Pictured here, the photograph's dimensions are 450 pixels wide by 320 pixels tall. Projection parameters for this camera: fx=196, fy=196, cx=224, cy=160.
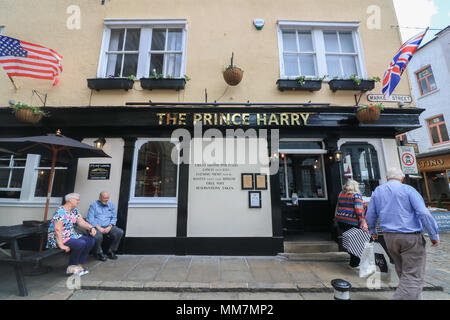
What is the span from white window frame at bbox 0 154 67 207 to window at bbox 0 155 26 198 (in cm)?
22

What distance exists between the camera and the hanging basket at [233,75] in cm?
549

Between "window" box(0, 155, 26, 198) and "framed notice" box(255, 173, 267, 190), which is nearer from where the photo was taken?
"framed notice" box(255, 173, 267, 190)

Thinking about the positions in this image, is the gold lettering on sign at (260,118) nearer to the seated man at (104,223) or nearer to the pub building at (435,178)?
the seated man at (104,223)

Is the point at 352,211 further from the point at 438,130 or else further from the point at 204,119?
the point at 438,130

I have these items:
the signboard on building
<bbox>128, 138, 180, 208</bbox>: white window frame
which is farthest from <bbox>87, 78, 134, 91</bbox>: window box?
the signboard on building

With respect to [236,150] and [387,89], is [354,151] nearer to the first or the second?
[387,89]

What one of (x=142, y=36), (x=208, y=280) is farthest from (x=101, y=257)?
(x=142, y=36)

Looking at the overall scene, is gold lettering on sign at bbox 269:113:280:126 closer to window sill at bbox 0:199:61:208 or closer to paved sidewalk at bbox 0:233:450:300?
paved sidewalk at bbox 0:233:450:300

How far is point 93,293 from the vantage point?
337cm

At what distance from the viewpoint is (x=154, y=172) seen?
5.82 metres

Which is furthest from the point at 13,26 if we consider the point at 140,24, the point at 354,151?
the point at 354,151

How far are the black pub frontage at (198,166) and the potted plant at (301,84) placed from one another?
583mm

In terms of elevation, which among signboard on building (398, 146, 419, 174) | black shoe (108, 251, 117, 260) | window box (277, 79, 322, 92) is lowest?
black shoe (108, 251, 117, 260)

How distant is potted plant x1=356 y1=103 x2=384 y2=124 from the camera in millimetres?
5254
